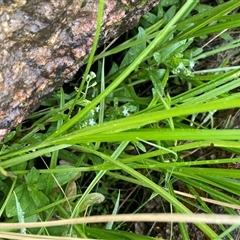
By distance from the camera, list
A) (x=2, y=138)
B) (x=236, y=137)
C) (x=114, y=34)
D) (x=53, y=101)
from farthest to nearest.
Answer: (x=53, y=101) → (x=114, y=34) → (x=2, y=138) → (x=236, y=137)

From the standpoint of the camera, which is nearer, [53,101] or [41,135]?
[41,135]

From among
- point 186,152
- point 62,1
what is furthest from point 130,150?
point 62,1

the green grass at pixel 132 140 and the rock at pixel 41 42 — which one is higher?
the rock at pixel 41 42

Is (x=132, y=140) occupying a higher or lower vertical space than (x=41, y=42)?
lower

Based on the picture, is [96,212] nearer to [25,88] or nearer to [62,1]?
[25,88]

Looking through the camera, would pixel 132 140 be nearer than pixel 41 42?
Yes
